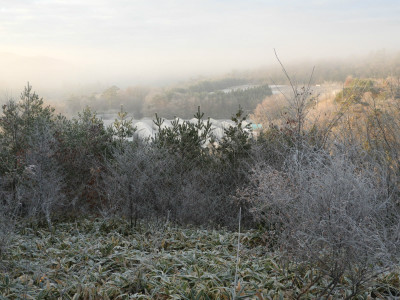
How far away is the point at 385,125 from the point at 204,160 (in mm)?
4680

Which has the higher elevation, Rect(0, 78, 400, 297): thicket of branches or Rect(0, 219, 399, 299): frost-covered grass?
Rect(0, 78, 400, 297): thicket of branches

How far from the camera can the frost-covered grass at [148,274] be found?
3.90 m

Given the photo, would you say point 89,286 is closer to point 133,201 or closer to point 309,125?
point 133,201

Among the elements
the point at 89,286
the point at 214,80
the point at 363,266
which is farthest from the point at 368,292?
the point at 214,80

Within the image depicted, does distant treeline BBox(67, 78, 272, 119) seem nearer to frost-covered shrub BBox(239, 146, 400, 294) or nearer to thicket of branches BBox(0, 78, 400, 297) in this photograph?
thicket of branches BBox(0, 78, 400, 297)

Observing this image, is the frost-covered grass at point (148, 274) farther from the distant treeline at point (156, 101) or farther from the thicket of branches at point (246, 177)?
the distant treeline at point (156, 101)

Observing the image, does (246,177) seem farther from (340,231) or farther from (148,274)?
(340,231)

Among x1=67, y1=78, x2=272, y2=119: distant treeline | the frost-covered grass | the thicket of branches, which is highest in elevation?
x1=67, y1=78, x2=272, y2=119: distant treeline

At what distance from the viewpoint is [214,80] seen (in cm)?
3997

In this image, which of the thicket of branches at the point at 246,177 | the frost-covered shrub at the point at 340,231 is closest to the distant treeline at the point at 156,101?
the thicket of branches at the point at 246,177

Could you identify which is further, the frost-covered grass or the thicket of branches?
the frost-covered grass

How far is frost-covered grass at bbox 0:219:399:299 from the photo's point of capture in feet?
12.8

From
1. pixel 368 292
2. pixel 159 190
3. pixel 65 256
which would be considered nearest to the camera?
pixel 368 292

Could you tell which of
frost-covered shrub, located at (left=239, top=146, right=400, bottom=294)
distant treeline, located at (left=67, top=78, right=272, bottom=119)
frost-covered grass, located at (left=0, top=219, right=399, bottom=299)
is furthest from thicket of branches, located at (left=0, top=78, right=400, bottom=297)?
distant treeline, located at (left=67, top=78, right=272, bottom=119)
